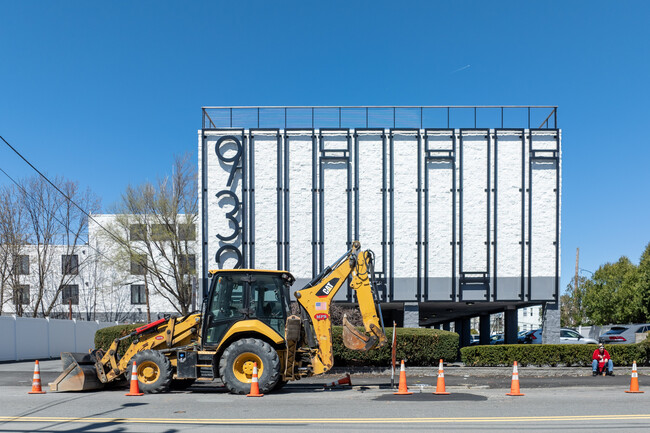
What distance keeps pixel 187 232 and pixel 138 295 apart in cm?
1555

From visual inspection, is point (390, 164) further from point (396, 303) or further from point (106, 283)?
point (106, 283)

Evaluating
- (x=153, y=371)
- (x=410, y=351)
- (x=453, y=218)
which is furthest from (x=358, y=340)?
(x=453, y=218)

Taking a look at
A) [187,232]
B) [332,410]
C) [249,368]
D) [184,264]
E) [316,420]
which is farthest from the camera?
[184,264]

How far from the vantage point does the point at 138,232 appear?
132 ft

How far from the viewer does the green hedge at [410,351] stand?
21016 millimetres

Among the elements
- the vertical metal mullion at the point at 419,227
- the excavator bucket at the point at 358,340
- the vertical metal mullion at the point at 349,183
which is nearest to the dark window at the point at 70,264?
the vertical metal mullion at the point at 349,183

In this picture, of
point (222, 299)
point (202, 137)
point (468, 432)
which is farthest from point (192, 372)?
point (202, 137)

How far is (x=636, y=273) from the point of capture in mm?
46312

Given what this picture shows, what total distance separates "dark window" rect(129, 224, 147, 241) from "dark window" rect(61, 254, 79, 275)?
985 centimetres

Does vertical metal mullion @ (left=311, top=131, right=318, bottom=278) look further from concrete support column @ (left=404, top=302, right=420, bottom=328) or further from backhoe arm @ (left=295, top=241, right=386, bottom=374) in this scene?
backhoe arm @ (left=295, top=241, right=386, bottom=374)

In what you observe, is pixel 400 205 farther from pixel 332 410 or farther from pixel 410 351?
pixel 332 410

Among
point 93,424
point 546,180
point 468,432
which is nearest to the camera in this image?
point 468,432

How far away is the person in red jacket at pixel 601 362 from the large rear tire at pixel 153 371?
13.3 metres

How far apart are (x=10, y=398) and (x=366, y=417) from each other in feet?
26.1
